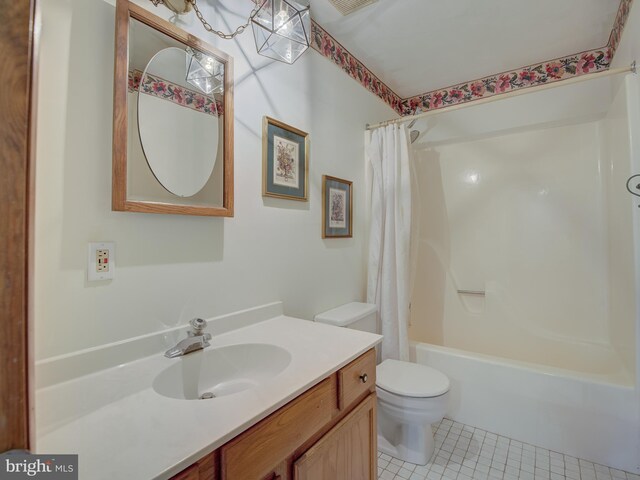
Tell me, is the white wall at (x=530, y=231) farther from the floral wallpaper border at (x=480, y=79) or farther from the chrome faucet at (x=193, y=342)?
the chrome faucet at (x=193, y=342)

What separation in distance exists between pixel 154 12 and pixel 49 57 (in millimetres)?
384

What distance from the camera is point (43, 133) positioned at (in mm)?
790

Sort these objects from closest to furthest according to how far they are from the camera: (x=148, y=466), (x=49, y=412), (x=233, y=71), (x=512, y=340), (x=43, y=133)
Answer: (x=148, y=466) < (x=49, y=412) < (x=43, y=133) < (x=233, y=71) < (x=512, y=340)

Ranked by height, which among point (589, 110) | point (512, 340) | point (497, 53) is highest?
point (497, 53)

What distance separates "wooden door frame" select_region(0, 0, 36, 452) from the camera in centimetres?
36

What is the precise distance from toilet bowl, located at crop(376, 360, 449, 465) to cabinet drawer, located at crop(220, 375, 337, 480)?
2.49ft

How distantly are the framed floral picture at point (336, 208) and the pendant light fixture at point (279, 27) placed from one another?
71cm

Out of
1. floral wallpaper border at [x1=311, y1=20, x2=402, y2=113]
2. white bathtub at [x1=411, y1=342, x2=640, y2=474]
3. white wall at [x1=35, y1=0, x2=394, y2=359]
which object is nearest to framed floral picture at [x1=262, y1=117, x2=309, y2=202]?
white wall at [x1=35, y1=0, x2=394, y2=359]

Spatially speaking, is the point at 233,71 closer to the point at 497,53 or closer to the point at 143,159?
the point at 143,159

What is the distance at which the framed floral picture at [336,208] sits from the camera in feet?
5.98

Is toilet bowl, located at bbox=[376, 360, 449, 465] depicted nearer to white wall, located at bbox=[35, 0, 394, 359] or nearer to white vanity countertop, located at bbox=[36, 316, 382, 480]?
white wall, located at bbox=[35, 0, 394, 359]

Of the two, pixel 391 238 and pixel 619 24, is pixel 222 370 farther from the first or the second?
pixel 619 24

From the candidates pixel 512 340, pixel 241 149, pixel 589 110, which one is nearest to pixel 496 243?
pixel 512 340

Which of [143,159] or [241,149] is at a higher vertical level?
[241,149]
